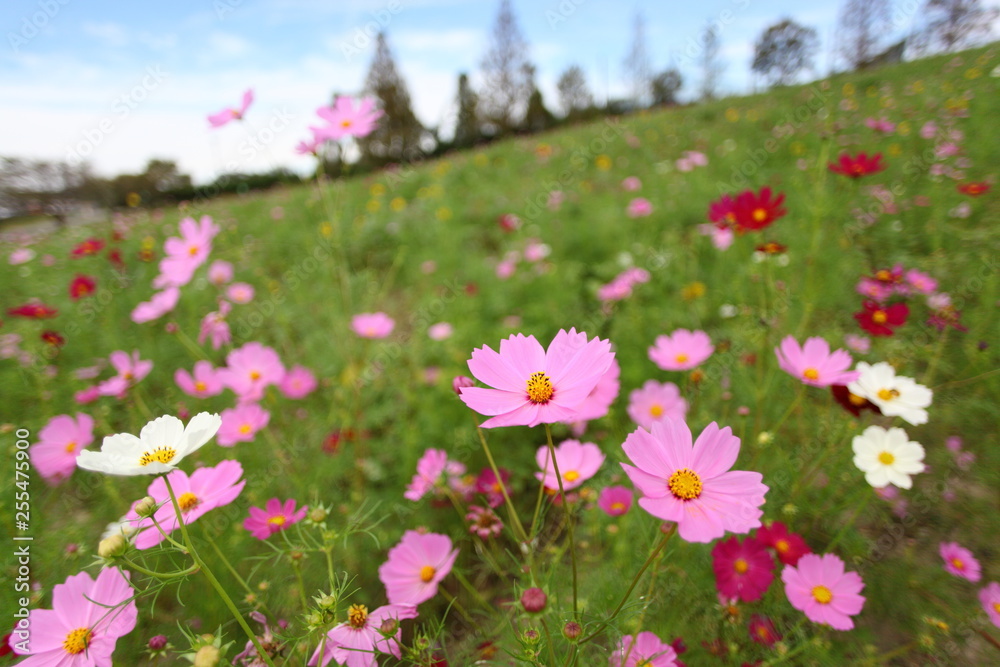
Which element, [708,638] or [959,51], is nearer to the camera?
[708,638]

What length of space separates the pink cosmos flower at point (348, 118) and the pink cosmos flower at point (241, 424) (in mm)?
864

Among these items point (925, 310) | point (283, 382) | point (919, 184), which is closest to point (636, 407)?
point (283, 382)

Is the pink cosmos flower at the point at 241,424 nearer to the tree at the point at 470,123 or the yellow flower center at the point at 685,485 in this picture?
the yellow flower center at the point at 685,485

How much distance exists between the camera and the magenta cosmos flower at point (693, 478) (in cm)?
57

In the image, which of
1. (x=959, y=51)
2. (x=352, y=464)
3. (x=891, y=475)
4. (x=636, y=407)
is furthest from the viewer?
(x=959, y=51)

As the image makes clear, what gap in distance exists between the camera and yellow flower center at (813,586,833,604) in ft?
2.89

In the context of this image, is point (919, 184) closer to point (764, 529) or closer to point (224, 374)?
point (764, 529)

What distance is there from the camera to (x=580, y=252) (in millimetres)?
2830

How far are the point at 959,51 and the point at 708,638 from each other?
819cm

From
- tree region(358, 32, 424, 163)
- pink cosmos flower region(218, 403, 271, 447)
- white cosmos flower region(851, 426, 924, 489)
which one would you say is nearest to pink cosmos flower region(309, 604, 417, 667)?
pink cosmos flower region(218, 403, 271, 447)

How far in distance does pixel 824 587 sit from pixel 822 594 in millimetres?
21

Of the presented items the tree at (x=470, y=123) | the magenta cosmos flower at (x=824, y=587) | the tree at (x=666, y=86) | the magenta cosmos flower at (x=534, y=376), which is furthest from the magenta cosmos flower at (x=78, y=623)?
the tree at (x=666, y=86)

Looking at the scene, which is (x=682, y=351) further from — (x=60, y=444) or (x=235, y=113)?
(x=60, y=444)

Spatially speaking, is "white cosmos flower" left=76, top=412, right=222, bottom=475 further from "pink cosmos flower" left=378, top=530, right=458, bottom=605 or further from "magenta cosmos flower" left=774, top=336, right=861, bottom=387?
"magenta cosmos flower" left=774, top=336, right=861, bottom=387
